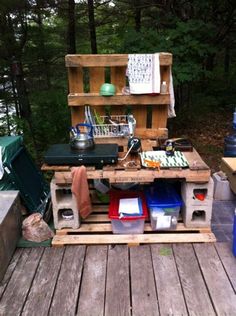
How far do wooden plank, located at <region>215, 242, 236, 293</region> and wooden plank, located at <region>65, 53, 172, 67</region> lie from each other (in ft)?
6.16

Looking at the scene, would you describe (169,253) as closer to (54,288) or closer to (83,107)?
(54,288)

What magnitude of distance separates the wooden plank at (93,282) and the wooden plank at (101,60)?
1.83 metres

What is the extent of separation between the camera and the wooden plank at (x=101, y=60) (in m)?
3.05

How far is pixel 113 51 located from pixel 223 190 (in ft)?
13.7

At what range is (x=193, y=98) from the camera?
7.00 m

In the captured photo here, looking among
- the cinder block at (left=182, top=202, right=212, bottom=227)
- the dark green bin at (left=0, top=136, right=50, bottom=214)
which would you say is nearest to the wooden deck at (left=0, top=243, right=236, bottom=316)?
the cinder block at (left=182, top=202, right=212, bottom=227)

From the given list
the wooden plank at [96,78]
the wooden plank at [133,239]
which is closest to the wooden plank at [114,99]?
the wooden plank at [96,78]

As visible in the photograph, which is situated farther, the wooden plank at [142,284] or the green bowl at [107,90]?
the green bowl at [107,90]

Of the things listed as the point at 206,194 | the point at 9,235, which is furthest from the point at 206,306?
the point at 9,235

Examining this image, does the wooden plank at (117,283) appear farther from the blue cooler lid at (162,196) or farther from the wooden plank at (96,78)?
the wooden plank at (96,78)

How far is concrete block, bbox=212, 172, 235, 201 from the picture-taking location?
331 cm

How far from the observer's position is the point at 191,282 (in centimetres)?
213

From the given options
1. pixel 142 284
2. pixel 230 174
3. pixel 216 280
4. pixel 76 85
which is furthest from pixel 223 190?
pixel 76 85

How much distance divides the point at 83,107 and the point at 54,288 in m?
1.93
